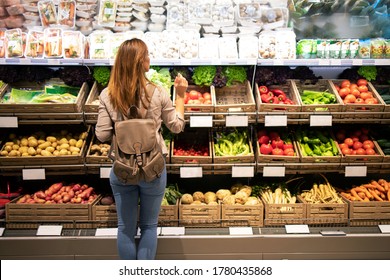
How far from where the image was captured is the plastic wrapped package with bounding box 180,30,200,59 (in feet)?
12.9

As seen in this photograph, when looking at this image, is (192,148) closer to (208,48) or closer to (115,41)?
(208,48)

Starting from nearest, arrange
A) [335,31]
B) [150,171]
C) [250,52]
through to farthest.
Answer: [150,171] → [250,52] → [335,31]

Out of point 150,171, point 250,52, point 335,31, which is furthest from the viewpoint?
point 335,31

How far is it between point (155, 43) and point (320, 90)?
5.31 ft

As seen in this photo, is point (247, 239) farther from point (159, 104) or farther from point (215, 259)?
point (159, 104)

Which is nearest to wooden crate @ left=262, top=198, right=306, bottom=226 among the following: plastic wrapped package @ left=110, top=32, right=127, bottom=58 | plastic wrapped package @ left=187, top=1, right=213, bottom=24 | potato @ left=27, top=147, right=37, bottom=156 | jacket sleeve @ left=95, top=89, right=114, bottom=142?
jacket sleeve @ left=95, top=89, right=114, bottom=142

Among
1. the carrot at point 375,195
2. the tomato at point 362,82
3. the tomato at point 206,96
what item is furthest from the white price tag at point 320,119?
the tomato at point 206,96

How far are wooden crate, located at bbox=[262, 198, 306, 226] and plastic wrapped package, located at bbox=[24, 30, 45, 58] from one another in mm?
2346

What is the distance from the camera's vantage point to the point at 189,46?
394cm

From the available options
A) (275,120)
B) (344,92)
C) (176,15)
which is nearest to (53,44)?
(176,15)

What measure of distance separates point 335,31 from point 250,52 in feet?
3.15

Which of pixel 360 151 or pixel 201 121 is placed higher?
pixel 201 121

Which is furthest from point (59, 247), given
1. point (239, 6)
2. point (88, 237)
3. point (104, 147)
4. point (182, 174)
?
point (239, 6)

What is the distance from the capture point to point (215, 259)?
3.71 meters
